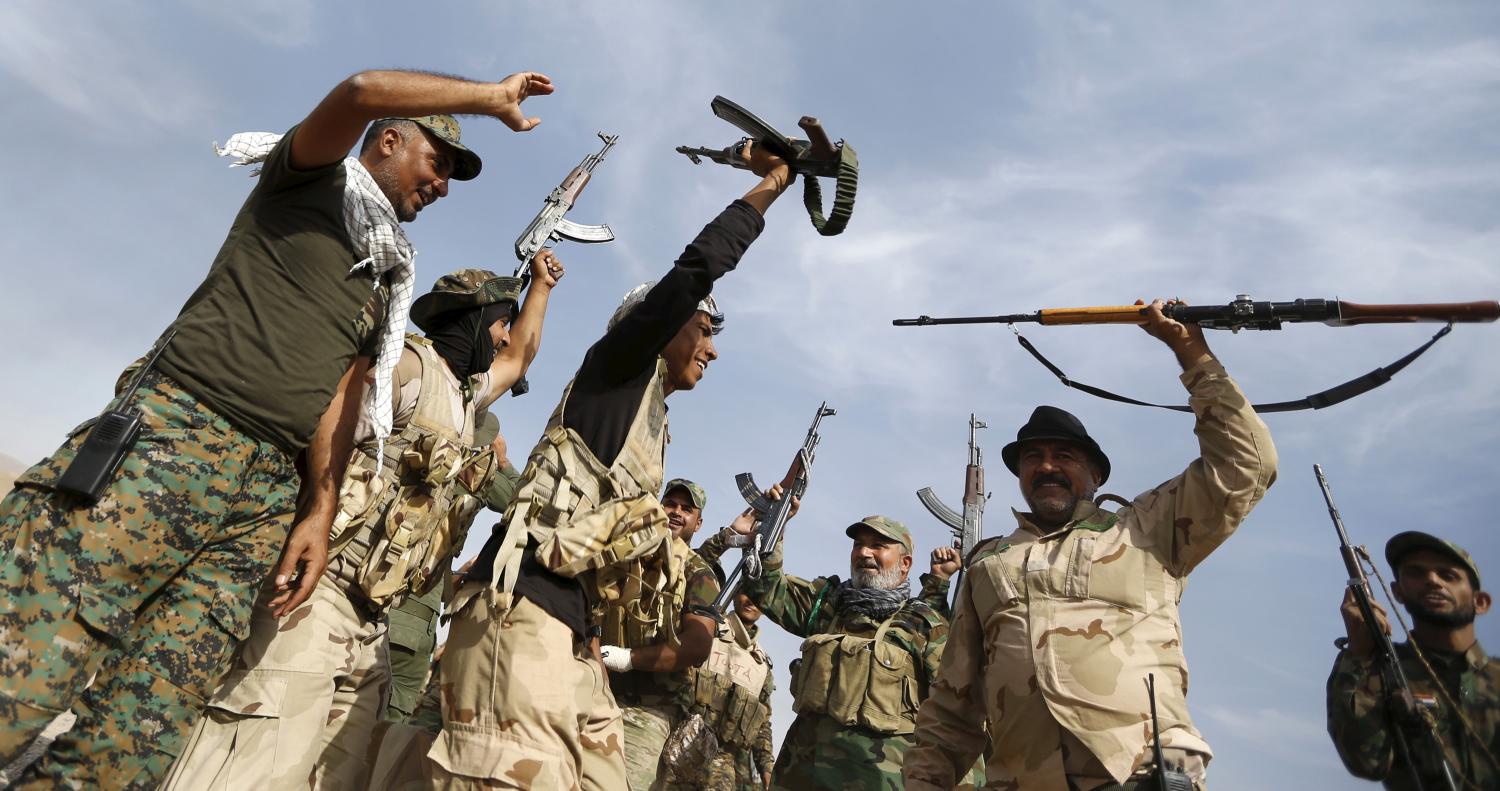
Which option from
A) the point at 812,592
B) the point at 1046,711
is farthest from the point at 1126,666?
the point at 812,592

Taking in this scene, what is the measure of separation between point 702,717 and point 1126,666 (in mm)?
4761

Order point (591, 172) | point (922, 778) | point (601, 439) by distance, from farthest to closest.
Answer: point (591, 172) < point (922, 778) < point (601, 439)

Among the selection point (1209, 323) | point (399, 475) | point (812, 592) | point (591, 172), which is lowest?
point (399, 475)

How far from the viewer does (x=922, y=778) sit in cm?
473

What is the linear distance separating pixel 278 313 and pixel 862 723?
509 cm

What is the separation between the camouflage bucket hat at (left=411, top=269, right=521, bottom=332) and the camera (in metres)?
4.95

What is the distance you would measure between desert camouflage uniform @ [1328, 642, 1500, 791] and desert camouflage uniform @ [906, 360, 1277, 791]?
0.97 meters

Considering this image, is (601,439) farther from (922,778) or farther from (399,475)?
(922,778)

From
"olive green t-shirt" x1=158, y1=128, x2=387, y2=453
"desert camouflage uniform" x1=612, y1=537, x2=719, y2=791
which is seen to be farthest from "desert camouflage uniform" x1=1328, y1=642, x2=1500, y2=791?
"olive green t-shirt" x1=158, y1=128, x2=387, y2=453

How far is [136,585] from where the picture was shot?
2688mm

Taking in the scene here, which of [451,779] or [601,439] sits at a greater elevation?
[601,439]

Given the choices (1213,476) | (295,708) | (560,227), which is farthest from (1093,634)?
(560,227)

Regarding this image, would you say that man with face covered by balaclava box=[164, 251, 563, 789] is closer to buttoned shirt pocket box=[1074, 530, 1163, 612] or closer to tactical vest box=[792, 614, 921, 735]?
buttoned shirt pocket box=[1074, 530, 1163, 612]

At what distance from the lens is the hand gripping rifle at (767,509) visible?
8805 millimetres
